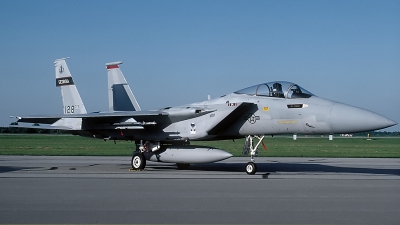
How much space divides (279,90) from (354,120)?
2481mm

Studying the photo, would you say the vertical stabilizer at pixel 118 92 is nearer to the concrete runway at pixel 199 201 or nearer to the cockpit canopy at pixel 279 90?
the cockpit canopy at pixel 279 90

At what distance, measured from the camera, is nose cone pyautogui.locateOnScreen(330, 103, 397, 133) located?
12.2 meters

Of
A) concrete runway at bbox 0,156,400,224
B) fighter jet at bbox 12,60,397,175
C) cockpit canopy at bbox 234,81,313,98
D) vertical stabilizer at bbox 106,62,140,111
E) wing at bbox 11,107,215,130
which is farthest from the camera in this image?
vertical stabilizer at bbox 106,62,140,111

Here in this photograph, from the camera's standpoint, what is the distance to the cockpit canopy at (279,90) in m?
13.8

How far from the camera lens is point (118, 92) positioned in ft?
65.2

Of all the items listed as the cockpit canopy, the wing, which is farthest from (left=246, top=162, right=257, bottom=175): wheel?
the wing

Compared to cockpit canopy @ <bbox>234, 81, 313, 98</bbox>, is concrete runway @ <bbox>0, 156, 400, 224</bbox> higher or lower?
lower

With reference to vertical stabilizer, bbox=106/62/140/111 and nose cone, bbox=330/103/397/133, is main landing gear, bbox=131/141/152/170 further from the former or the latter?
nose cone, bbox=330/103/397/133

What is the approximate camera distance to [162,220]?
6602 mm

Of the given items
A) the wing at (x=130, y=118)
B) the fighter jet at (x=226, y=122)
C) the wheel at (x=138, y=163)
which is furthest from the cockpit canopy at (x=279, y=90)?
the wheel at (x=138, y=163)

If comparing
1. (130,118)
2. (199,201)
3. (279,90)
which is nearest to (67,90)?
(130,118)

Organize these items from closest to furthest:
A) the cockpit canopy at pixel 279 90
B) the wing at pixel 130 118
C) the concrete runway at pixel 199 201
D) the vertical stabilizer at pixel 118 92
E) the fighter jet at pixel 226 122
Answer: the concrete runway at pixel 199 201, the fighter jet at pixel 226 122, the cockpit canopy at pixel 279 90, the wing at pixel 130 118, the vertical stabilizer at pixel 118 92

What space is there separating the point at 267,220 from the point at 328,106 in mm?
7233

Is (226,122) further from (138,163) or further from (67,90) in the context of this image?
(67,90)
